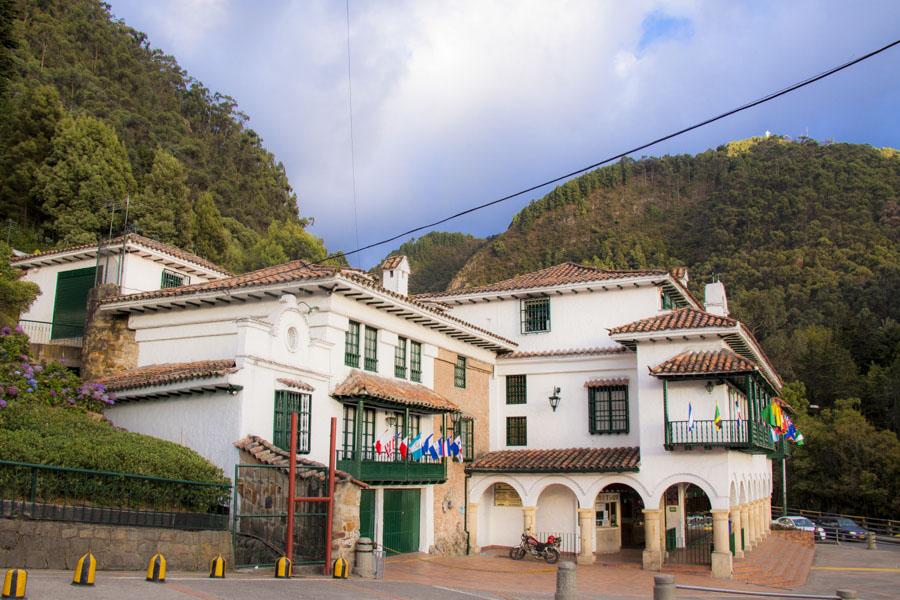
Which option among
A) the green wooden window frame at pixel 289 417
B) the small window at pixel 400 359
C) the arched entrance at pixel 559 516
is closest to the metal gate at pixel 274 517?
the green wooden window frame at pixel 289 417

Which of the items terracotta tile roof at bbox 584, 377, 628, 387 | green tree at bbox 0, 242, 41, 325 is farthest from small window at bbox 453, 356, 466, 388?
green tree at bbox 0, 242, 41, 325

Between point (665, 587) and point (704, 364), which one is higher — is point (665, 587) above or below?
below

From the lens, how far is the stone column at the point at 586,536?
26016 mm

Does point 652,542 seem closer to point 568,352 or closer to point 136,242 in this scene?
point 568,352

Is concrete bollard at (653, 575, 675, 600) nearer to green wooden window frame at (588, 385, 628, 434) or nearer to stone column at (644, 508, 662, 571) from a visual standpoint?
stone column at (644, 508, 662, 571)

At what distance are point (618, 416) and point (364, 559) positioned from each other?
42.2ft

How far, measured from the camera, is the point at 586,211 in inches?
4259

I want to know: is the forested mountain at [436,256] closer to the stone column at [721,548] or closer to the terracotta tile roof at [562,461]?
the terracotta tile roof at [562,461]

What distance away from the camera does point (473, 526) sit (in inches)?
1111

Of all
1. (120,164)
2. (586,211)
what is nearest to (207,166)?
(120,164)

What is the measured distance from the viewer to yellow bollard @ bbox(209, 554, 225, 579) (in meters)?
14.7

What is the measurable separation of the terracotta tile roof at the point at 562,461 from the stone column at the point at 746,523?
4156mm

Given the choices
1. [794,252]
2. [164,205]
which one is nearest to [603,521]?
[164,205]

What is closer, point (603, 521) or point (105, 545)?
point (105, 545)
